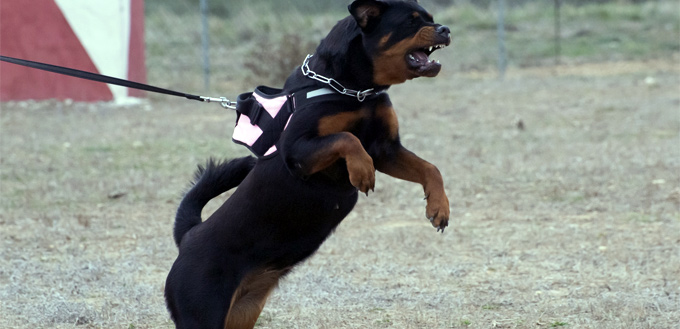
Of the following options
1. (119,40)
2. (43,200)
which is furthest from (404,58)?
(119,40)

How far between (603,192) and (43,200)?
443 cm

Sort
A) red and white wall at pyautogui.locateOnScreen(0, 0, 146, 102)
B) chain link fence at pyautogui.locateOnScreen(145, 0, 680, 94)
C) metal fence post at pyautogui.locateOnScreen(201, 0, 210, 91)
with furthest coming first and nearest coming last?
chain link fence at pyautogui.locateOnScreen(145, 0, 680, 94) < metal fence post at pyautogui.locateOnScreen(201, 0, 210, 91) < red and white wall at pyautogui.locateOnScreen(0, 0, 146, 102)

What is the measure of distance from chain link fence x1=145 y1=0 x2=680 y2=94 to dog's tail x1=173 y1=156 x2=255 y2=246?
10.1 metres

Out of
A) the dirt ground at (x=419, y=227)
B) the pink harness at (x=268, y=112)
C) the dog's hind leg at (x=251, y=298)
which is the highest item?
the pink harness at (x=268, y=112)

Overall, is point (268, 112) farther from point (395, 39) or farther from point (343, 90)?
point (395, 39)

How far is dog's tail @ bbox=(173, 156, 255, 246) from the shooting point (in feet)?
12.1

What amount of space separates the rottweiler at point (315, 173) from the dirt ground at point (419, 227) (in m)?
1.01

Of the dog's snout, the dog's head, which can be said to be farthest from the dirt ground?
the dog's snout

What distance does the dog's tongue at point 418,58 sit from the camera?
3281 millimetres

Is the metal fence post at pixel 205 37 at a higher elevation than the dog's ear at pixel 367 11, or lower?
lower

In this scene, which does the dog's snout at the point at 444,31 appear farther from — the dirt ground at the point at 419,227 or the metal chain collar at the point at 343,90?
the dirt ground at the point at 419,227

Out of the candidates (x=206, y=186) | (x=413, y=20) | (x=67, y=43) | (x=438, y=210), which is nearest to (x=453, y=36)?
(x=67, y=43)

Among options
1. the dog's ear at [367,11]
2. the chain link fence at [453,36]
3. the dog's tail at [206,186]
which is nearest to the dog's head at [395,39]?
the dog's ear at [367,11]

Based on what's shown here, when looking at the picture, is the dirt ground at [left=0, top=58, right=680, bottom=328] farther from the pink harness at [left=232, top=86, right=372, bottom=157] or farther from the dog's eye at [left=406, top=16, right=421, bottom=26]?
the dog's eye at [left=406, top=16, right=421, bottom=26]
